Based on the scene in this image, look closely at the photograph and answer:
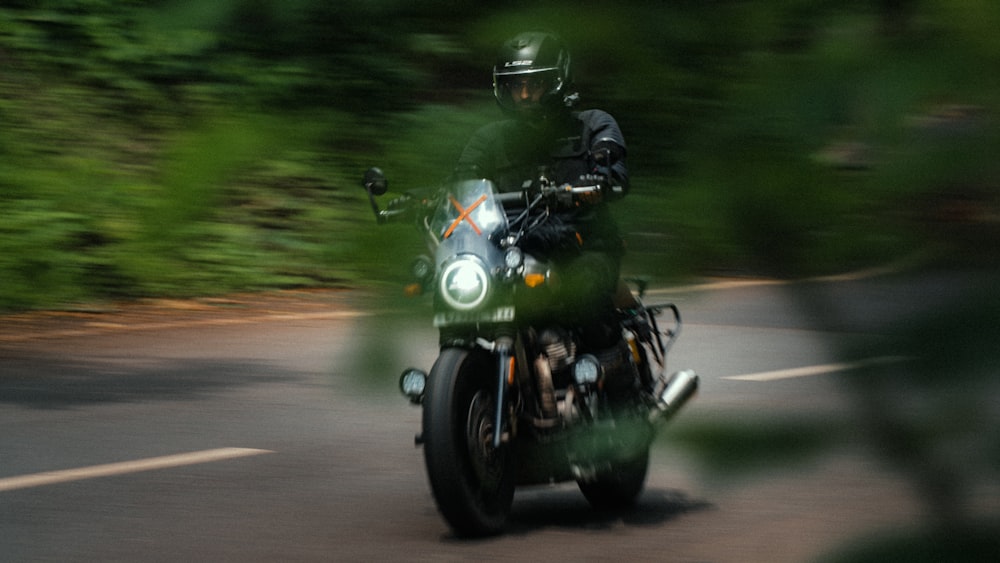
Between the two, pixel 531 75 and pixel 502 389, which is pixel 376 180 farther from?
pixel 502 389

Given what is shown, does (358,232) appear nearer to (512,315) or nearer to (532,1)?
(532,1)

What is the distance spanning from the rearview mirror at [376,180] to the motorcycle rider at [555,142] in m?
0.10

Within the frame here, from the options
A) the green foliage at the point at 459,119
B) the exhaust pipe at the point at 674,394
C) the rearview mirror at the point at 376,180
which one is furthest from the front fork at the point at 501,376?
the rearview mirror at the point at 376,180

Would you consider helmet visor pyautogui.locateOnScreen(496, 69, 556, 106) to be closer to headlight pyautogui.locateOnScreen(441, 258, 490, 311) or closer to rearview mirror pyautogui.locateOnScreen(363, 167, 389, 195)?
rearview mirror pyautogui.locateOnScreen(363, 167, 389, 195)

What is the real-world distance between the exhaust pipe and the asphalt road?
0.04m

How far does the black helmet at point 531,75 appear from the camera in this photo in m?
1.51

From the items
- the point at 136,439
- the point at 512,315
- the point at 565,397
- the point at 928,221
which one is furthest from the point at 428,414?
the point at 928,221

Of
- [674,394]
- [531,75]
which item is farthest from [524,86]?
[674,394]

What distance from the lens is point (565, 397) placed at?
545 centimetres

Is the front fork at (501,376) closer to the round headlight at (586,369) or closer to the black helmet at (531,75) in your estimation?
the round headlight at (586,369)

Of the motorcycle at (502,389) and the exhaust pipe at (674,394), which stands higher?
the exhaust pipe at (674,394)

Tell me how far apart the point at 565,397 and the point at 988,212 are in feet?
13.0

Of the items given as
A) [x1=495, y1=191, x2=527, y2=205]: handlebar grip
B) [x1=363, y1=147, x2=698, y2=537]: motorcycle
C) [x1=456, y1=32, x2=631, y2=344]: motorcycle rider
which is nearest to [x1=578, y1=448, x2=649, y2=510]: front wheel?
[x1=363, y1=147, x2=698, y2=537]: motorcycle

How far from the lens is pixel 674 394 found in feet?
11.7
